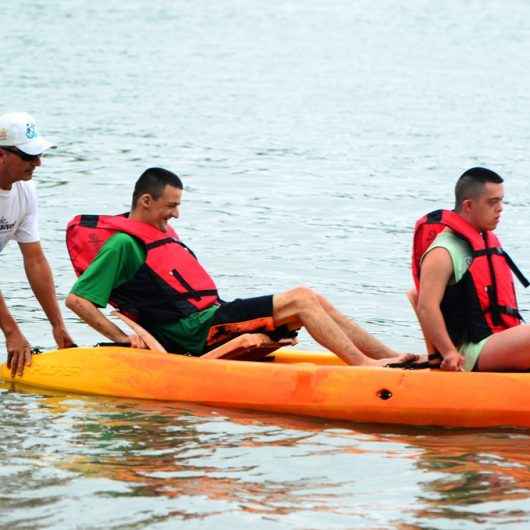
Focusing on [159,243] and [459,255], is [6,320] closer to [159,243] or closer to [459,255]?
[159,243]

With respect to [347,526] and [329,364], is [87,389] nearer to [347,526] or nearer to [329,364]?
[329,364]

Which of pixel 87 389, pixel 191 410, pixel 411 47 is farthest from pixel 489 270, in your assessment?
pixel 411 47

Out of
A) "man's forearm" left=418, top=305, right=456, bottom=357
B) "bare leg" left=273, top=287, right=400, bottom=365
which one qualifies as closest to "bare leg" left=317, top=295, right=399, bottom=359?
"bare leg" left=273, top=287, right=400, bottom=365

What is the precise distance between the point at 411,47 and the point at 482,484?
2540cm

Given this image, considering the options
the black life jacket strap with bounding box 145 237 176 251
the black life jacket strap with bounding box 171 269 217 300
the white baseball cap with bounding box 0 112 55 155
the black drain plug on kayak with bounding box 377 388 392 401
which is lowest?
the black drain plug on kayak with bounding box 377 388 392 401

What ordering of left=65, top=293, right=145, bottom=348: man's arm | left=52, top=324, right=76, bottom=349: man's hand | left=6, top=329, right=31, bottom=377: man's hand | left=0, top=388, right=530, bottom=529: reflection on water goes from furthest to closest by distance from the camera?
1. left=52, top=324, right=76, bottom=349: man's hand
2. left=6, top=329, right=31, bottom=377: man's hand
3. left=65, top=293, right=145, bottom=348: man's arm
4. left=0, top=388, right=530, bottom=529: reflection on water

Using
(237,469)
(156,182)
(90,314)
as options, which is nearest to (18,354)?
(90,314)

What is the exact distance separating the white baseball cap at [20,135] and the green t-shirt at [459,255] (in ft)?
6.50

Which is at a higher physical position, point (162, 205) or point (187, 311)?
point (162, 205)

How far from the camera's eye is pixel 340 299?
37.0 ft

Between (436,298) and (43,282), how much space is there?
2150 mm

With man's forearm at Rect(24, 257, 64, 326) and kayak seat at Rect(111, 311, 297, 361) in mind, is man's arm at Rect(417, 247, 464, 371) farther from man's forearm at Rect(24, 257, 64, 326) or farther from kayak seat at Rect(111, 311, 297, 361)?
man's forearm at Rect(24, 257, 64, 326)

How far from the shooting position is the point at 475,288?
712 cm

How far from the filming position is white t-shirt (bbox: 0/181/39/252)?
24.6 feet
